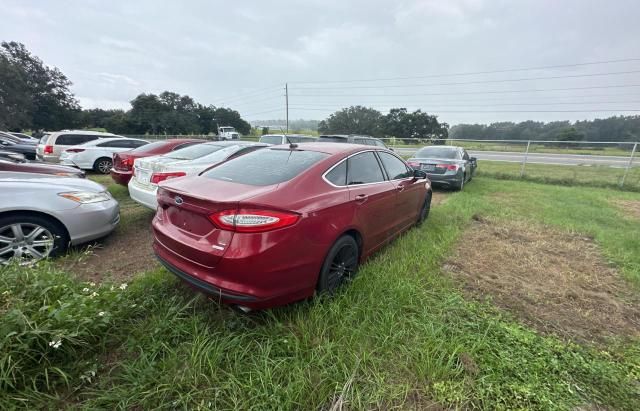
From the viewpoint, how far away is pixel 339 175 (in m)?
2.80

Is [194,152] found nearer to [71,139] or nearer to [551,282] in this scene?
[551,282]

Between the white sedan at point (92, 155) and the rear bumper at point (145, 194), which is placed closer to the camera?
the rear bumper at point (145, 194)

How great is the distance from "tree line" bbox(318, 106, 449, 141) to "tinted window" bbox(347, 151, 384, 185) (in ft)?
139

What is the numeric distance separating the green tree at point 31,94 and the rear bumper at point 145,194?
157 feet

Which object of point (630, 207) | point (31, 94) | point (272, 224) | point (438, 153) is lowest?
point (630, 207)

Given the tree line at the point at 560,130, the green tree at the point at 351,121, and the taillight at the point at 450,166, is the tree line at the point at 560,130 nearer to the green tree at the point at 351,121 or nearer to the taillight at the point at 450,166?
the taillight at the point at 450,166

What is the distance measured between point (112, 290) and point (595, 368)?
143 inches

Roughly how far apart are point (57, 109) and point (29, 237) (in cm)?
5593

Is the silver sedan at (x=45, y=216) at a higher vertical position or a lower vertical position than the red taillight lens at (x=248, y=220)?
lower

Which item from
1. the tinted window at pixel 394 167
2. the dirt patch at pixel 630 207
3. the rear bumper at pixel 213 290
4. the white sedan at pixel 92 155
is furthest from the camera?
the white sedan at pixel 92 155

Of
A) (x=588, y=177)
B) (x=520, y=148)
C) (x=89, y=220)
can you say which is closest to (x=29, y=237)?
(x=89, y=220)

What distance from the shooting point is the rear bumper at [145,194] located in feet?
13.5

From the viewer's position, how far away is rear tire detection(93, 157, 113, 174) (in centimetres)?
956

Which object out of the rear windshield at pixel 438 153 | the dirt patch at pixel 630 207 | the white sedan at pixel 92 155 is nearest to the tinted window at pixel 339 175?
the rear windshield at pixel 438 153
